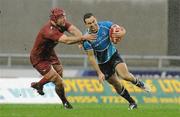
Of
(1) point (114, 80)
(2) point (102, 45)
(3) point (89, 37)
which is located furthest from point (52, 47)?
(3) point (89, 37)

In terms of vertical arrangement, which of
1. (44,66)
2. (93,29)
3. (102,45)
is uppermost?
(93,29)

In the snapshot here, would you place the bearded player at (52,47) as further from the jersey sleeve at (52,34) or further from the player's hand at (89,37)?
the player's hand at (89,37)

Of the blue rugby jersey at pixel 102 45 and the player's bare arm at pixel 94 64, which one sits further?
the blue rugby jersey at pixel 102 45

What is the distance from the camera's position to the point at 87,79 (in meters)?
22.7

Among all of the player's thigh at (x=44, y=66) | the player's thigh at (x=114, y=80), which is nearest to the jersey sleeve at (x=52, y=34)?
the player's thigh at (x=44, y=66)

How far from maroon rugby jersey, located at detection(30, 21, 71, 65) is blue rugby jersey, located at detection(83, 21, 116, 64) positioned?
27.7 inches

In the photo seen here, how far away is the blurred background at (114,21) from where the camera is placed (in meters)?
26.1

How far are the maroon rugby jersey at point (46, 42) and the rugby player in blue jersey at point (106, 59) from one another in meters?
0.65

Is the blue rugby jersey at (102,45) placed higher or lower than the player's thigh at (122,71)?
higher

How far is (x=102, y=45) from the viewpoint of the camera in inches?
602

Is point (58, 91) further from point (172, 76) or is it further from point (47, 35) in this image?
point (172, 76)

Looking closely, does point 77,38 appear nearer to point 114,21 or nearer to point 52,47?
point 52,47

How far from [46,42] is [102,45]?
129 centimetres

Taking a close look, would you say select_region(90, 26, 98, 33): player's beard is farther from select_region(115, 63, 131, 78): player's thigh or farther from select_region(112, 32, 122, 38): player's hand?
select_region(115, 63, 131, 78): player's thigh
